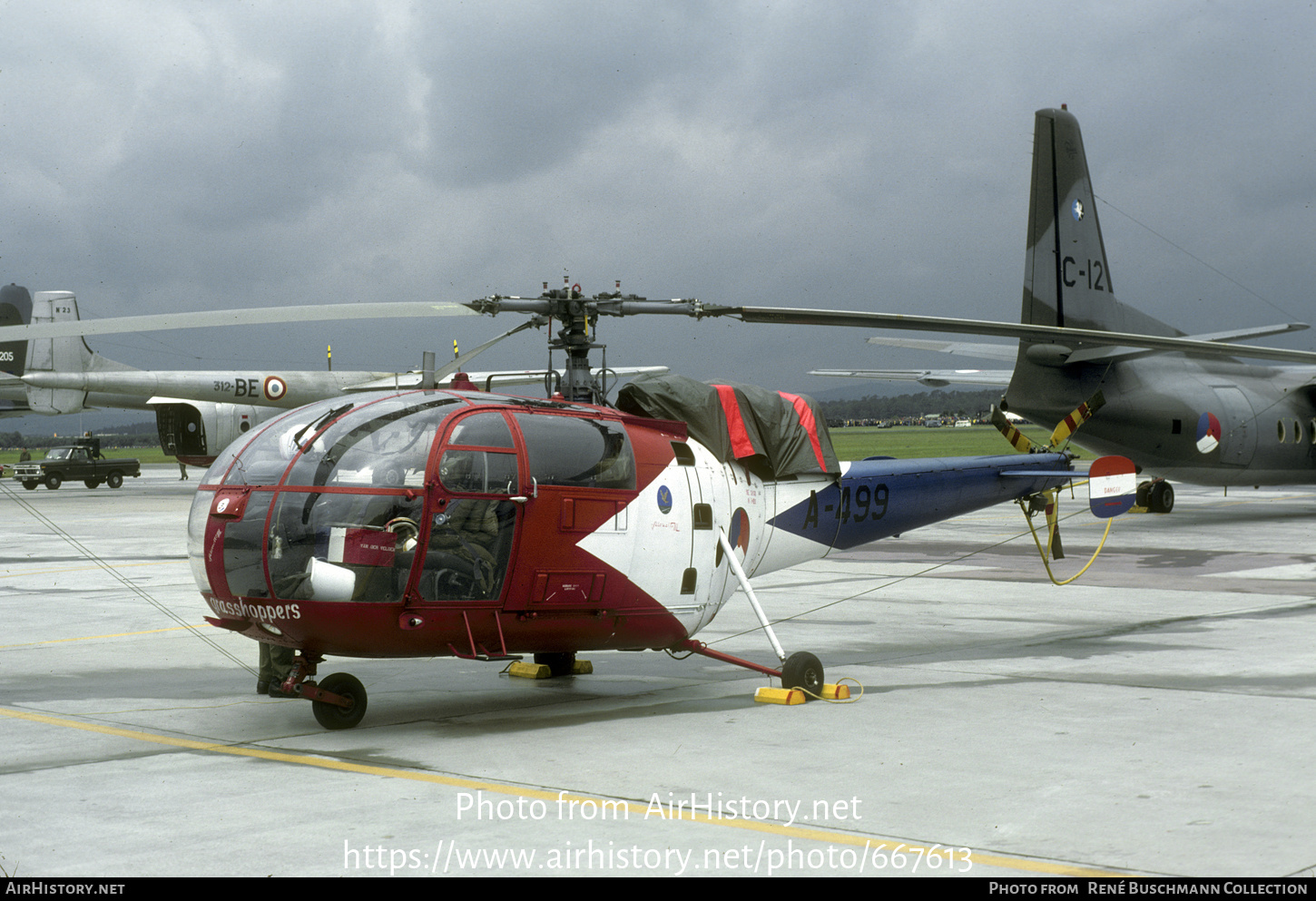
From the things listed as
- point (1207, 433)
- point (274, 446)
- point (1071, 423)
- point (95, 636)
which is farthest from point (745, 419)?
point (1207, 433)

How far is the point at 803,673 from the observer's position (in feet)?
29.7

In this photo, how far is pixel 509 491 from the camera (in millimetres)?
7980

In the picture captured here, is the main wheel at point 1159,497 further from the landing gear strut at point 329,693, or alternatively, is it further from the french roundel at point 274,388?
the french roundel at point 274,388

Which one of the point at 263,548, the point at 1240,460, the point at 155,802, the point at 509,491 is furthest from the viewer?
the point at 1240,460

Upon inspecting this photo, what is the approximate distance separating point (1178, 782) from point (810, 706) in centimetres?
287

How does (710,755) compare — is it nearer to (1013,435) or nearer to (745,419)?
(745,419)

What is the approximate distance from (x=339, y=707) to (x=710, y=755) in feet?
8.50

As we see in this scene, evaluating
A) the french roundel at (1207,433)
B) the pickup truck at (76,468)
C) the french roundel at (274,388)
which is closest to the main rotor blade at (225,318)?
the french roundel at (1207,433)

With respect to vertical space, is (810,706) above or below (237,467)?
below

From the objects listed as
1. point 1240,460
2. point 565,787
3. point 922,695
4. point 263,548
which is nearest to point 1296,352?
point 922,695

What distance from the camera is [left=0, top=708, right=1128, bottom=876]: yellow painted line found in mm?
5141

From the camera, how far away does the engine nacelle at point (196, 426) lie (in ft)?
129

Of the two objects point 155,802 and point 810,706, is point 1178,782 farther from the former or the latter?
point 155,802

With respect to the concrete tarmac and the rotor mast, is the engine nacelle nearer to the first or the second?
the concrete tarmac
